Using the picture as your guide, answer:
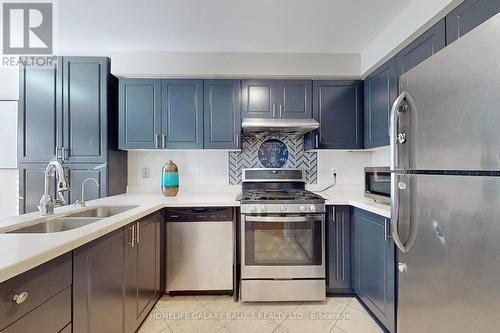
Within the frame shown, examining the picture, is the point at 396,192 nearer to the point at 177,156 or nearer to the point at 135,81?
the point at 177,156

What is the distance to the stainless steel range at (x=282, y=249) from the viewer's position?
6.92ft

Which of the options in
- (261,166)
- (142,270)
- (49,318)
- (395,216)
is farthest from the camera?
(261,166)

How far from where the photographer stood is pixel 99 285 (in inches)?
47.8

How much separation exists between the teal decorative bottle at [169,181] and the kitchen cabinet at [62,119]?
1.77ft

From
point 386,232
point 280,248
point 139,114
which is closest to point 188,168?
point 139,114

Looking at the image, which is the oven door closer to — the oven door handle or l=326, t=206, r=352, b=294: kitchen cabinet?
the oven door handle

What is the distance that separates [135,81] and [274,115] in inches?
59.1

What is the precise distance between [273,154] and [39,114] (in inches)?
95.0

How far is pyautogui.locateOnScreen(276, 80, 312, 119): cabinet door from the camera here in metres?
2.55

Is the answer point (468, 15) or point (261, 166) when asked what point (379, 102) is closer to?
point (468, 15)

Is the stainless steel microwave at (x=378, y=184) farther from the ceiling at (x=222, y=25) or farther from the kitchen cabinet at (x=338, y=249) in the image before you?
the ceiling at (x=222, y=25)

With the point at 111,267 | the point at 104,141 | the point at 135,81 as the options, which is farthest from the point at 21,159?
the point at 111,267

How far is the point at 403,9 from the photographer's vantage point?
5.84 feet

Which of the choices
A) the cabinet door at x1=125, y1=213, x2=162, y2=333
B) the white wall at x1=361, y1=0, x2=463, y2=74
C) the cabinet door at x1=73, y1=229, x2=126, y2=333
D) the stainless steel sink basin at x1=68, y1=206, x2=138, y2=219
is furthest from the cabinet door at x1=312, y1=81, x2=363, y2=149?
the cabinet door at x1=73, y1=229, x2=126, y2=333
